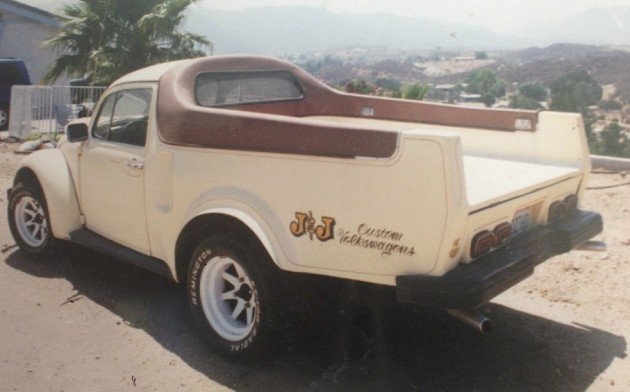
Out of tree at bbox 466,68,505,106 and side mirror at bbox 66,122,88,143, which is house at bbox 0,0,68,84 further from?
side mirror at bbox 66,122,88,143

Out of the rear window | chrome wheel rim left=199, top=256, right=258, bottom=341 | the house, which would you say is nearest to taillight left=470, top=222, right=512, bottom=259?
chrome wheel rim left=199, top=256, right=258, bottom=341

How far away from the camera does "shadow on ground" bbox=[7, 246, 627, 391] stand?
10.9ft

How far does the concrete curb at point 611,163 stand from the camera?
841 centimetres

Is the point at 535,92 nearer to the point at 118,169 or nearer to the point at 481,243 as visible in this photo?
the point at 118,169

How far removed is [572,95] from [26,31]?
59.9 ft

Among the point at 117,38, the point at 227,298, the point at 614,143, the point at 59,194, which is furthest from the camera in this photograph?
the point at 117,38

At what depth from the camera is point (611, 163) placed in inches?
337

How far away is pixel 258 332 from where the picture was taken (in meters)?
3.32

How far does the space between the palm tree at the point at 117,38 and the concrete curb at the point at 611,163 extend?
10018mm

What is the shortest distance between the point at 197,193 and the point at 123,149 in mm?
1019

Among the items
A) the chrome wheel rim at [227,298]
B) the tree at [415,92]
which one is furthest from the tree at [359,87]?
the chrome wheel rim at [227,298]

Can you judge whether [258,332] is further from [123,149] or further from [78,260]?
[78,260]

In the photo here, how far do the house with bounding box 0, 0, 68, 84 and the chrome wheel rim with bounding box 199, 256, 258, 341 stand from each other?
63.1 ft

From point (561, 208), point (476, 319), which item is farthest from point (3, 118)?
point (476, 319)
